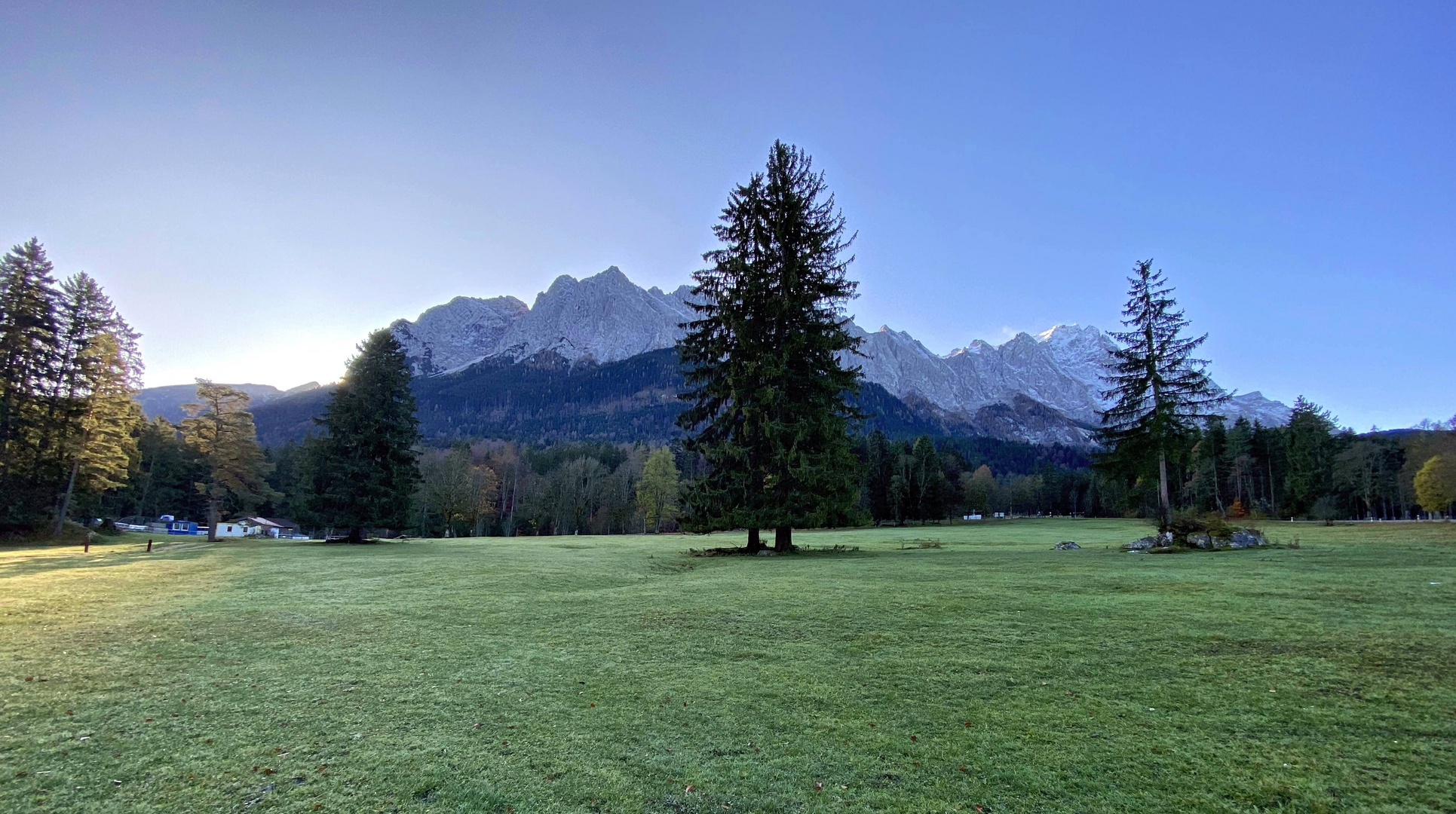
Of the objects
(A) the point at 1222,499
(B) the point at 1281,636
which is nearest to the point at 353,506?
(B) the point at 1281,636

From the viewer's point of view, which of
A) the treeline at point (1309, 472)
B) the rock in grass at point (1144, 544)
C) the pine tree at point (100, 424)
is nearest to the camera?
the rock in grass at point (1144, 544)

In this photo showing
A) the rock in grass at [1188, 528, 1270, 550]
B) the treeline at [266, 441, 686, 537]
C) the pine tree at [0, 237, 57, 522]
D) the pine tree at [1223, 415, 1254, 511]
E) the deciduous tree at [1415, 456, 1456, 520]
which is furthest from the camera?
the pine tree at [1223, 415, 1254, 511]

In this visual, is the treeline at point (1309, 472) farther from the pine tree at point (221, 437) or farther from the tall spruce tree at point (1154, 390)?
the pine tree at point (221, 437)

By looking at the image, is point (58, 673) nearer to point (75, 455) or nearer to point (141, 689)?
point (141, 689)

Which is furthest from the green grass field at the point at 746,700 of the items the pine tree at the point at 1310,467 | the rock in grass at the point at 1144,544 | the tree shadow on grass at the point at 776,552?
the pine tree at the point at 1310,467

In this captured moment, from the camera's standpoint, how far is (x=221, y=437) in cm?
4022

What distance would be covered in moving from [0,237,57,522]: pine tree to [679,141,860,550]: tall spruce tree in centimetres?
3794

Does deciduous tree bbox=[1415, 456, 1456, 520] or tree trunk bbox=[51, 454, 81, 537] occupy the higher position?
deciduous tree bbox=[1415, 456, 1456, 520]

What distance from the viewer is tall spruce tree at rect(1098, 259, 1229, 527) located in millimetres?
27281

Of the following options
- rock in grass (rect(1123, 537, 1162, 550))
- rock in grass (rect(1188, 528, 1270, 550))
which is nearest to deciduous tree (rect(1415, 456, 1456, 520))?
rock in grass (rect(1188, 528, 1270, 550))

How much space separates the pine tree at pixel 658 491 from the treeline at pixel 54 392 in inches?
1680

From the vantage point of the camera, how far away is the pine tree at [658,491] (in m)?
69.2

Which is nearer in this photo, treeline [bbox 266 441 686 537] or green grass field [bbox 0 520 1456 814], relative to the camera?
green grass field [bbox 0 520 1456 814]

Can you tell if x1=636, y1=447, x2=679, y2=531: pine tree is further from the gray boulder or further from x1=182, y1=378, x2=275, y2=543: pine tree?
the gray boulder
